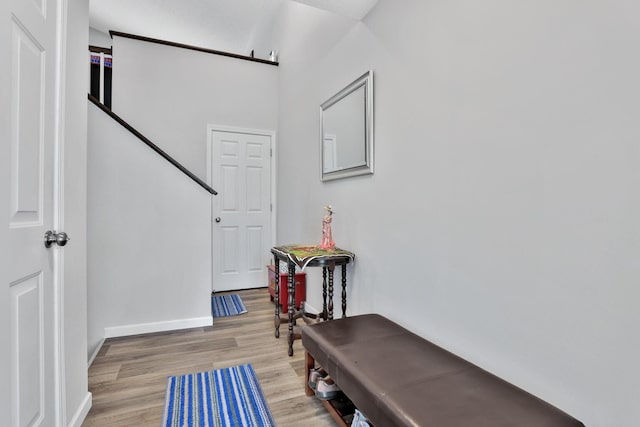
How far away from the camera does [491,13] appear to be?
1279mm

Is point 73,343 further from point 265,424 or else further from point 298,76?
point 298,76

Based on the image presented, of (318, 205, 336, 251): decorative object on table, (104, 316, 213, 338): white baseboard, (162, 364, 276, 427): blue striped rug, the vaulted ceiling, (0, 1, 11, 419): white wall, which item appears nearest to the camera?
(0, 1, 11, 419): white wall

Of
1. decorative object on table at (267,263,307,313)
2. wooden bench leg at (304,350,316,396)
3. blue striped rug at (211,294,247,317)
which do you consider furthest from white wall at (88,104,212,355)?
wooden bench leg at (304,350,316,396)

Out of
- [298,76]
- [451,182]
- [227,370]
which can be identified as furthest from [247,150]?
[451,182]

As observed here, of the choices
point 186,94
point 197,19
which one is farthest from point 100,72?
point 197,19

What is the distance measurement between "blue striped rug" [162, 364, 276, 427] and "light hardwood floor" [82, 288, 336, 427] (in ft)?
0.17

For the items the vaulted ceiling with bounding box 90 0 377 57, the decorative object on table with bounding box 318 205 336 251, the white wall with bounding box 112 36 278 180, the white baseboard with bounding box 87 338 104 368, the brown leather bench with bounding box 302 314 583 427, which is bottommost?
the white baseboard with bounding box 87 338 104 368

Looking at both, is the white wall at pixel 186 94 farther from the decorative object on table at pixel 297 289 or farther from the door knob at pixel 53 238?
the door knob at pixel 53 238

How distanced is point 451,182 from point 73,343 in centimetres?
196

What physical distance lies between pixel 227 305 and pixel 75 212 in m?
2.16

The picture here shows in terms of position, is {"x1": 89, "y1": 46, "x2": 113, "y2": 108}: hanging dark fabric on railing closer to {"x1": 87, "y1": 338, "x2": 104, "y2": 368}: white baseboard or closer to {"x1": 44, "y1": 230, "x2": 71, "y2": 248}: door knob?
{"x1": 87, "y1": 338, "x2": 104, "y2": 368}: white baseboard

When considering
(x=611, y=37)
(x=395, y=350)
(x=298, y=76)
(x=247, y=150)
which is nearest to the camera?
(x=611, y=37)

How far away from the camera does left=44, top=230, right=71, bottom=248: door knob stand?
119 centimetres

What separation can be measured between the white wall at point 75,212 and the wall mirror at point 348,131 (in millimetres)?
1615
